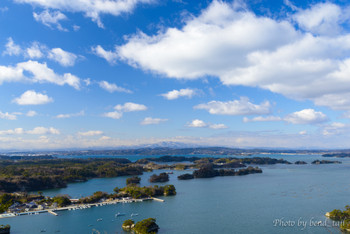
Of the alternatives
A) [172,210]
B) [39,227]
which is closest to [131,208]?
[172,210]

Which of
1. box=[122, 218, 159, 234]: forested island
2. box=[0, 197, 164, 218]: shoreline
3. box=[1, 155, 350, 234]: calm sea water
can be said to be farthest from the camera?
box=[0, 197, 164, 218]: shoreline

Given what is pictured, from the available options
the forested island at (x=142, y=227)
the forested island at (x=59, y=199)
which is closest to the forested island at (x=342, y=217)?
the forested island at (x=142, y=227)

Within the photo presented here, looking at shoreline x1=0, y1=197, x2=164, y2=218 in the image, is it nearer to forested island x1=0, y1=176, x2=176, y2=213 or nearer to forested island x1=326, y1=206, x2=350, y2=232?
forested island x1=0, y1=176, x2=176, y2=213

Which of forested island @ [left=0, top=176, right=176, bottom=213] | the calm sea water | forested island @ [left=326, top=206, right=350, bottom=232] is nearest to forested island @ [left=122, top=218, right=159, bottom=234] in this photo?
A: the calm sea water

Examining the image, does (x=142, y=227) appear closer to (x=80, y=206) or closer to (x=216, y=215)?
(x=216, y=215)

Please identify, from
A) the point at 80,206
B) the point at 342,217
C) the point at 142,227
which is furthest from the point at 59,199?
the point at 342,217

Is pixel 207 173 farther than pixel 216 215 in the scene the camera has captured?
Yes

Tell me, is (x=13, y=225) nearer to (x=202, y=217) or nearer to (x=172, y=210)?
(x=172, y=210)

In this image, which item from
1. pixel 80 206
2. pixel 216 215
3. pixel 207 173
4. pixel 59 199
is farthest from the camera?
pixel 207 173

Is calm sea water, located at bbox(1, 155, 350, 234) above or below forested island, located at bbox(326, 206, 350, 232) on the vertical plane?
below

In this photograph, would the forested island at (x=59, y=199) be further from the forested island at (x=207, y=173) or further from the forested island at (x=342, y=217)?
the forested island at (x=207, y=173)

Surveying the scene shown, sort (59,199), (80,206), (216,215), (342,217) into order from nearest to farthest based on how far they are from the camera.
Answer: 1. (342,217)
2. (216,215)
3. (80,206)
4. (59,199)

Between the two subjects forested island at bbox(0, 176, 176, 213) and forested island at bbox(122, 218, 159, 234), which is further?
forested island at bbox(0, 176, 176, 213)
